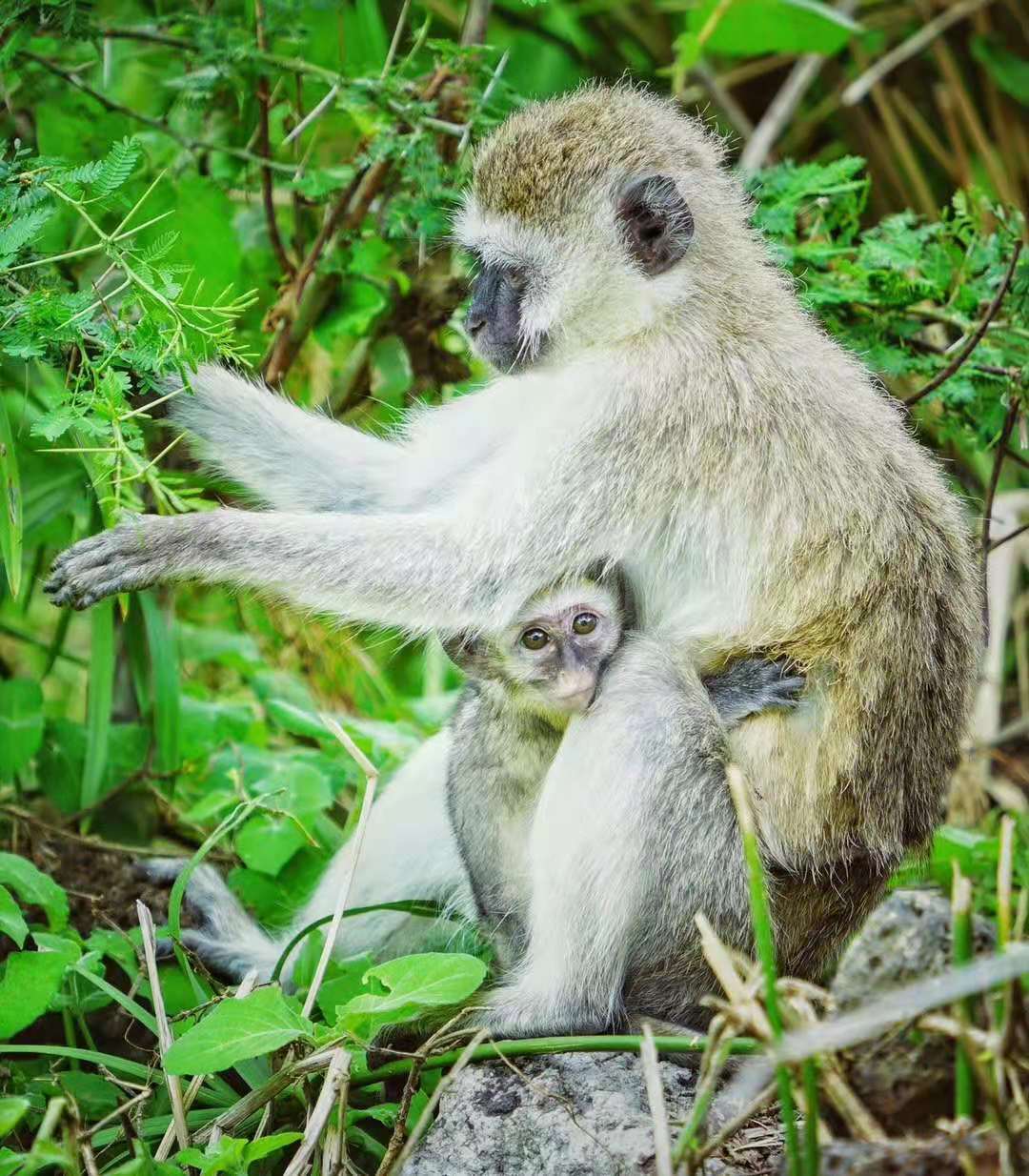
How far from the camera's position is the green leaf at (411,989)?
343 cm

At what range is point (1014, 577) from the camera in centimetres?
748

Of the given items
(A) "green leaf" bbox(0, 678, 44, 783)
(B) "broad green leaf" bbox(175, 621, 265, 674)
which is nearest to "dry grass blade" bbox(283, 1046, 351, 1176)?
(A) "green leaf" bbox(0, 678, 44, 783)

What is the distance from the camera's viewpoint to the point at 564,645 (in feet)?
13.8

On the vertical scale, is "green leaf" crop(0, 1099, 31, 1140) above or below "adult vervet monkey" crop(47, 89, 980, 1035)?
below

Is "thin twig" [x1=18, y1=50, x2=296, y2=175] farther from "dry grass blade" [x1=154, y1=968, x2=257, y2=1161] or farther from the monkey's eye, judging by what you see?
"dry grass blade" [x1=154, y1=968, x2=257, y2=1161]

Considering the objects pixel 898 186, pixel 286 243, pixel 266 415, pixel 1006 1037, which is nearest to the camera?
pixel 1006 1037

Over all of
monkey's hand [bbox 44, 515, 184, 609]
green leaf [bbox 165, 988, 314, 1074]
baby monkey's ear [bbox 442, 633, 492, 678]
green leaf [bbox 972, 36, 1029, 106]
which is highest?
green leaf [bbox 972, 36, 1029, 106]

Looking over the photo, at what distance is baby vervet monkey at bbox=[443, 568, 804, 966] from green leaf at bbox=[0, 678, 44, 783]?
1546 millimetres

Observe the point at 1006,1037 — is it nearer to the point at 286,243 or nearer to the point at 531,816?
the point at 531,816

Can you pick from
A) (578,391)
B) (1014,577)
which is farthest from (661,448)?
(1014,577)

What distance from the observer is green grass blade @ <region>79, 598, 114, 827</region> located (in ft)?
16.4

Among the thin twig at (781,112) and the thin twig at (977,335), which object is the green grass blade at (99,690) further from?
the thin twig at (781,112)

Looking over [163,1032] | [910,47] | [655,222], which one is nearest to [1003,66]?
[910,47]

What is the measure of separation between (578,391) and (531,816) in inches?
51.7
